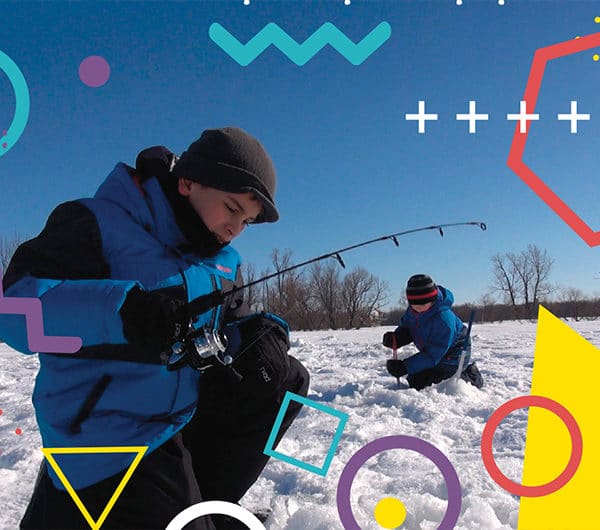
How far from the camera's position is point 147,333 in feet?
4.41

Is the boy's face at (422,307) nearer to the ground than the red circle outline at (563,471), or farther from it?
farther from it

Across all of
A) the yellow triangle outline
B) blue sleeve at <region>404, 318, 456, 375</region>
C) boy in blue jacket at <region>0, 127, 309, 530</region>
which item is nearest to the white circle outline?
boy in blue jacket at <region>0, 127, 309, 530</region>

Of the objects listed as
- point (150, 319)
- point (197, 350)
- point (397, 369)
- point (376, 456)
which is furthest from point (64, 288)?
point (397, 369)

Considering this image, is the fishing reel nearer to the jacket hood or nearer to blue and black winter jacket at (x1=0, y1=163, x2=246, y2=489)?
blue and black winter jacket at (x1=0, y1=163, x2=246, y2=489)

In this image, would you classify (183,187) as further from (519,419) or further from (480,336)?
(480,336)

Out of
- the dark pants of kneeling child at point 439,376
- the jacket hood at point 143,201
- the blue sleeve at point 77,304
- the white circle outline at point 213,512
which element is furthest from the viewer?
the dark pants of kneeling child at point 439,376

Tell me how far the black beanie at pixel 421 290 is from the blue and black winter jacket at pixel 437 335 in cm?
11

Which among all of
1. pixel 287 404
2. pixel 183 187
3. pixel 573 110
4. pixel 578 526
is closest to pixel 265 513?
pixel 287 404

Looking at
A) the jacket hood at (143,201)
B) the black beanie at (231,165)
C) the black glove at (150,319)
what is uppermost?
the black beanie at (231,165)

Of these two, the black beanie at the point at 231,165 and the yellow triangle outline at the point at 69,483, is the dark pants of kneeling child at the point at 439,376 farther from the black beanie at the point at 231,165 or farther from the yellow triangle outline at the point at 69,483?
the yellow triangle outline at the point at 69,483

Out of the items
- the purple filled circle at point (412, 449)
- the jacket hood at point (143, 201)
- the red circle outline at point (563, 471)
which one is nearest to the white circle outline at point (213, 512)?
the purple filled circle at point (412, 449)

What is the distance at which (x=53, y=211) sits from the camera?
1489 millimetres

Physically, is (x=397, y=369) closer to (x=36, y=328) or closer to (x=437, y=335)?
(x=437, y=335)

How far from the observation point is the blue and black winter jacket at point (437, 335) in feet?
14.3
